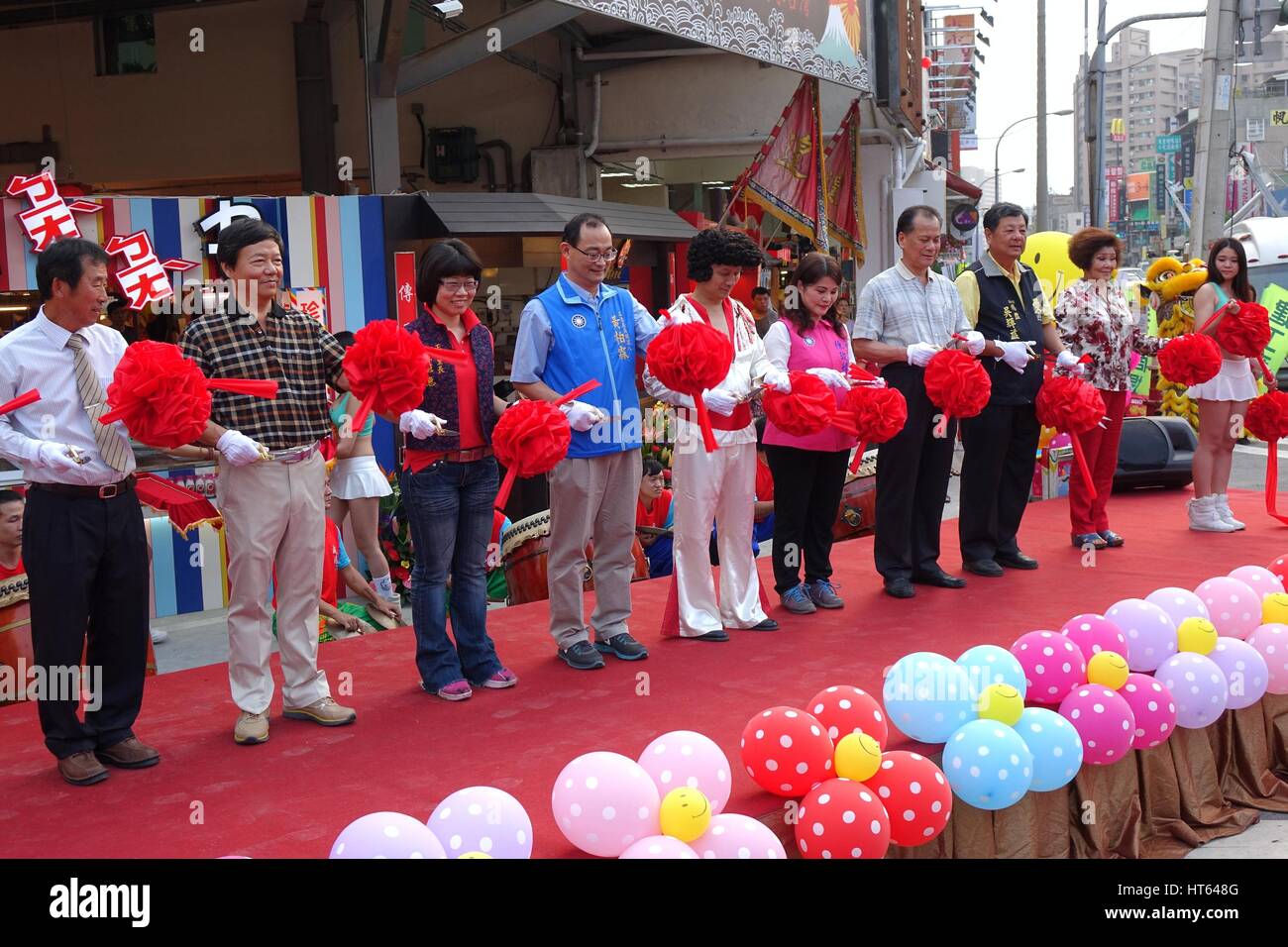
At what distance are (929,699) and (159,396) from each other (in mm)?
2324

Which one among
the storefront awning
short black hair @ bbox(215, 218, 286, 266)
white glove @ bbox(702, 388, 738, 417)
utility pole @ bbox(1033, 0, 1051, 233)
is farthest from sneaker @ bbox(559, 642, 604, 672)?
utility pole @ bbox(1033, 0, 1051, 233)

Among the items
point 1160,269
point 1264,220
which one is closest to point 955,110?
point 1264,220

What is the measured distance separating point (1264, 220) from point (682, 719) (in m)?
17.0

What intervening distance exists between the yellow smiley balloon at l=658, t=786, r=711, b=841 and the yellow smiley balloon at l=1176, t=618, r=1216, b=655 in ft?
7.08

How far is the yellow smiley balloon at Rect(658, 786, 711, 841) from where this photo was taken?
2885 millimetres

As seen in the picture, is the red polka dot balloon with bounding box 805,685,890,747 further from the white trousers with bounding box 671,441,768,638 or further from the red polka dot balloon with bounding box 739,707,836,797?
the white trousers with bounding box 671,441,768,638

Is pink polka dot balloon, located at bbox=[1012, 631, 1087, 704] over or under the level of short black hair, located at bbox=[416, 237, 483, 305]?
under

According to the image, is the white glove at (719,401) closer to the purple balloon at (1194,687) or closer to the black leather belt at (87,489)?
the purple balloon at (1194,687)

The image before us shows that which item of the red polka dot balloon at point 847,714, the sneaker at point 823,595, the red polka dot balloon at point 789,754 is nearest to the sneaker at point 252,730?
the red polka dot balloon at point 789,754

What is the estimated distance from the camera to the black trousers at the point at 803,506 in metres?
5.39

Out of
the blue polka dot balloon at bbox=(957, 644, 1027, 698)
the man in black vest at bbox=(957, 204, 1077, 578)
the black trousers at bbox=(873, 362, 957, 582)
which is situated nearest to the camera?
the blue polka dot balloon at bbox=(957, 644, 1027, 698)

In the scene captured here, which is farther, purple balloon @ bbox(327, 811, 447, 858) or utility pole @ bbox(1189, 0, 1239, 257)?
utility pole @ bbox(1189, 0, 1239, 257)

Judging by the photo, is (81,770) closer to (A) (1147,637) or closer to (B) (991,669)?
(B) (991,669)
